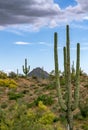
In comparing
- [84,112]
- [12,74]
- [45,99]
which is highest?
[12,74]

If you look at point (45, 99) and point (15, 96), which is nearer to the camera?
point (45, 99)

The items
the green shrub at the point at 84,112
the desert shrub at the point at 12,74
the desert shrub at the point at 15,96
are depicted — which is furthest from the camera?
the desert shrub at the point at 12,74

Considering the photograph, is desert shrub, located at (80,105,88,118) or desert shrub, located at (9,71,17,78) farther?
desert shrub, located at (9,71,17,78)

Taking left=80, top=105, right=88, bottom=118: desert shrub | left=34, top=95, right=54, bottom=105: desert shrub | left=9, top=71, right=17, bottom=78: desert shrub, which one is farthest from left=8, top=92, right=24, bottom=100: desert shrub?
left=9, top=71, right=17, bottom=78: desert shrub

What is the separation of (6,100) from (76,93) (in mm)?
10052

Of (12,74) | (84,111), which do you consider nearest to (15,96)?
(84,111)

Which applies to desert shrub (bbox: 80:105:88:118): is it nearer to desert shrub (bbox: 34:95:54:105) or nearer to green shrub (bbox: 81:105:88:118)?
green shrub (bbox: 81:105:88:118)

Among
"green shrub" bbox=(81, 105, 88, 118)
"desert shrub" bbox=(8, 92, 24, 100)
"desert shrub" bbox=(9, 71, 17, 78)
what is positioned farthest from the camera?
"desert shrub" bbox=(9, 71, 17, 78)

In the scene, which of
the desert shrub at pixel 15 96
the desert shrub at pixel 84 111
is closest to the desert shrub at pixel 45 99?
the desert shrub at pixel 15 96

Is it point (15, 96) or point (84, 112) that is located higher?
point (15, 96)

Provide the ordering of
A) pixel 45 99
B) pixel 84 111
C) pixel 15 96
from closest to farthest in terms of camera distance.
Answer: pixel 84 111 < pixel 45 99 < pixel 15 96

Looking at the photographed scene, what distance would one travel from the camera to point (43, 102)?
23.6 metres

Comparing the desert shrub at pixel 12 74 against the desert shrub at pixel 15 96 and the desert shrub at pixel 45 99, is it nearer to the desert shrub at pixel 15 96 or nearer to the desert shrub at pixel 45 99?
the desert shrub at pixel 15 96

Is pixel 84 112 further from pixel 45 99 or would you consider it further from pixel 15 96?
pixel 15 96
